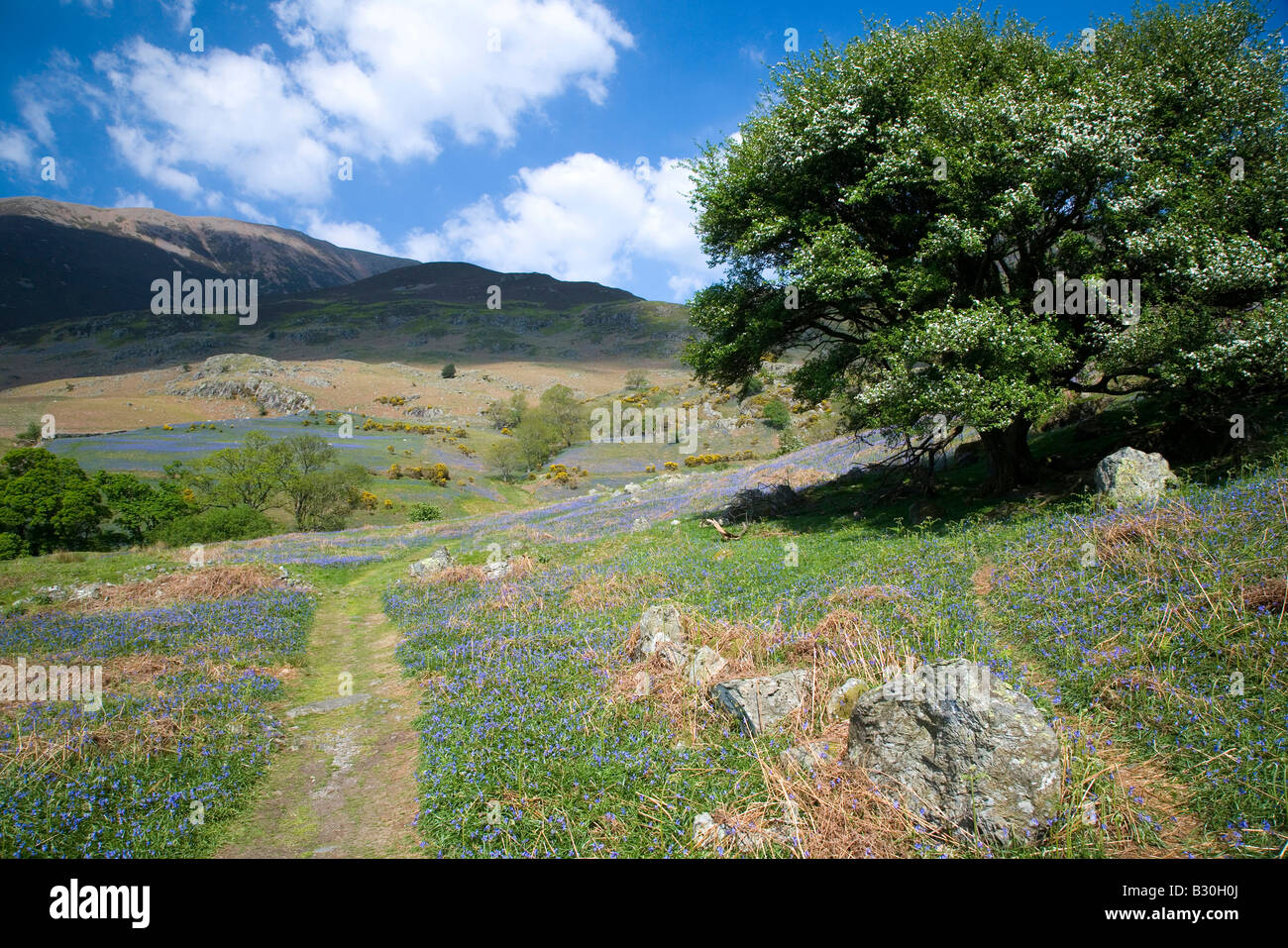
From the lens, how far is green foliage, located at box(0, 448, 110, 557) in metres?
35.5

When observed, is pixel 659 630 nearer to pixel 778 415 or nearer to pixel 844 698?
pixel 844 698

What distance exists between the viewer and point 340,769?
8.66 m

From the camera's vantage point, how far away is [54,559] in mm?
26812

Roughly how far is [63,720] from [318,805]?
4.56 m

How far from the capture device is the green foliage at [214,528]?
38.4 meters

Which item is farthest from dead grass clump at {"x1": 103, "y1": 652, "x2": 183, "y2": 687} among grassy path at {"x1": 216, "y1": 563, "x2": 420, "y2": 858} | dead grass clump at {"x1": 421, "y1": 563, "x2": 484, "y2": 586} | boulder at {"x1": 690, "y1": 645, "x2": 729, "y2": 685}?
boulder at {"x1": 690, "y1": 645, "x2": 729, "y2": 685}

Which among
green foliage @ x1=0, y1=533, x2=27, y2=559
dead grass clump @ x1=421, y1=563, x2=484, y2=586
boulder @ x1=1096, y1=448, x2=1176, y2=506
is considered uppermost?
boulder @ x1=1096, y1=448, x2=1176, y2=506

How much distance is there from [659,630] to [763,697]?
3171 millimetres

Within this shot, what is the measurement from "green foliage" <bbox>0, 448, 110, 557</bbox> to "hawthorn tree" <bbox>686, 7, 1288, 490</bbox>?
4392 centimetres

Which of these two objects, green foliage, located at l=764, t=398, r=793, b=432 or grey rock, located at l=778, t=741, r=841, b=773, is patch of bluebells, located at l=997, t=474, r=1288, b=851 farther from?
green foliage, located at l=764, t=398, r=793, b=432

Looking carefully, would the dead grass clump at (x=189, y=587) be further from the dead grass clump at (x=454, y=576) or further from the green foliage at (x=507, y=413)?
the green foliage at (x=507, y=413)

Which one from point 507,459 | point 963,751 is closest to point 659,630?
point 963,751

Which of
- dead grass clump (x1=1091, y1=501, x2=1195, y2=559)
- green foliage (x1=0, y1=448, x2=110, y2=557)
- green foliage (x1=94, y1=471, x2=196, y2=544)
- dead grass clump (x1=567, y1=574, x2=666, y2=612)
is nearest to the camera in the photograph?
dead grass clump (x1=1091, y1=501, x2=1195, y2=559)
